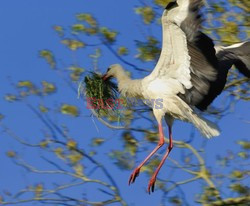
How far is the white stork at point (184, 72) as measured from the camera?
912cm

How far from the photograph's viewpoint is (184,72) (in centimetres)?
973

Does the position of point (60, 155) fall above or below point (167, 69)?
below

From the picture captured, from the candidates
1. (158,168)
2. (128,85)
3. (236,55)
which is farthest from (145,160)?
(236,55)

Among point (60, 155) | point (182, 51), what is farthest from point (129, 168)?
point (182, 51)

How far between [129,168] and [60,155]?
0.82 metres

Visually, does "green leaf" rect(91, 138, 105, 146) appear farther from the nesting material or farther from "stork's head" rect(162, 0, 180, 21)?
"stork's head" rect(162, 0, 180, 21)

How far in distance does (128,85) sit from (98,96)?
400mm

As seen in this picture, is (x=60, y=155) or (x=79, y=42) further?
(x=79, y=42)

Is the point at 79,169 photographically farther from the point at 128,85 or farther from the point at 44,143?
the point at 128,85

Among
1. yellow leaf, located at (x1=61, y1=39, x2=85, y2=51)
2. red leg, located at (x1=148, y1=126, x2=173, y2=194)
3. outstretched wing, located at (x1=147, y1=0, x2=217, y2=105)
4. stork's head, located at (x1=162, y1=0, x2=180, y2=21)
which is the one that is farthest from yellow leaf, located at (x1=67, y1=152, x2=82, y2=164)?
stork's head, located at (x1=162, y1=0, x2=180, y2=21)

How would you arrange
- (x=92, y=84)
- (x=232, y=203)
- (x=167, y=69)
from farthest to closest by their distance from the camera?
(x=92, y=84)
(x=167, y=69)
(x=232, y=203)

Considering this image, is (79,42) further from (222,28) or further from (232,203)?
(232,203)

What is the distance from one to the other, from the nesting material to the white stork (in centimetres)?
20

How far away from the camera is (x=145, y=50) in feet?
34.4
